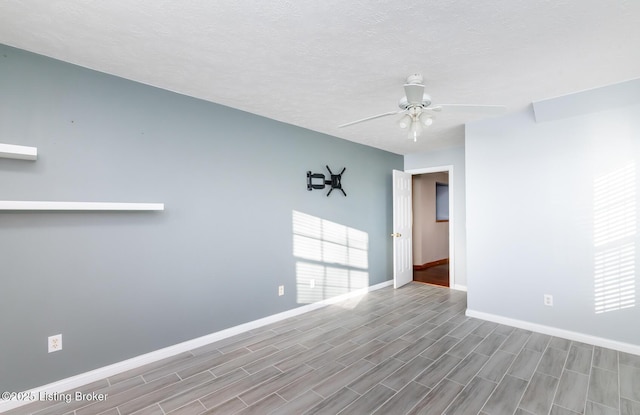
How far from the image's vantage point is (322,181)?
14.4 feet

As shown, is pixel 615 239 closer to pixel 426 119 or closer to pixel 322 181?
pixel 426 119

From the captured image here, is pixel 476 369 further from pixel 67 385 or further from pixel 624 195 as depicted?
pixel 67 385

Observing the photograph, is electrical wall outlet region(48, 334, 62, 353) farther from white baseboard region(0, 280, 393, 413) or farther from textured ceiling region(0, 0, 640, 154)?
textured ceiling region(0, 0, 640, 154)

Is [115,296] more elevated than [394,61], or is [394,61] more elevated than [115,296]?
[394,61]

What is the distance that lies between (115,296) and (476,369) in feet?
10.5

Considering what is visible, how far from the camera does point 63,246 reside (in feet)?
7.66

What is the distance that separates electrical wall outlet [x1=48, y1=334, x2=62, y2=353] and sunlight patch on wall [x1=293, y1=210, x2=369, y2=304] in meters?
2.40

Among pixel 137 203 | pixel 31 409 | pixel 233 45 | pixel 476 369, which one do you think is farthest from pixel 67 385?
pixel 476 369

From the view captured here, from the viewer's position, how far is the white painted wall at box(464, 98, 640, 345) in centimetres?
287

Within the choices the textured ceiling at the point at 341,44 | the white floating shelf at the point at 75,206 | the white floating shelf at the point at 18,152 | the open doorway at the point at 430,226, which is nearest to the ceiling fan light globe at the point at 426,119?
the textured ceiling at the point at 341,44

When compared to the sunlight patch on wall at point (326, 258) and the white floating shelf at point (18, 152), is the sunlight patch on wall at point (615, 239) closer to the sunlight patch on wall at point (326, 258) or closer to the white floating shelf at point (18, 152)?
the sunlight patch on wall at point (326, 258)

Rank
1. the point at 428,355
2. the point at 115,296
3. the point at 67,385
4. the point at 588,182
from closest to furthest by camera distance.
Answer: the point at 67,385 → the point at 115,296 → the point at 428,355 → the point at 588,182

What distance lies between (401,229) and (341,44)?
3.97 m

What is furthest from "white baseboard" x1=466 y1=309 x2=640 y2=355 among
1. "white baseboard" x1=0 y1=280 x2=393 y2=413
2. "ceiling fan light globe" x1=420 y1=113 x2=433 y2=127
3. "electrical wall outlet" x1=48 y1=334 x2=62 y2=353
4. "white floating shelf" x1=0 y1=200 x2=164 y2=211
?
"electrical wall outlet" x1=48 y1=334 x2=62 y2=353
